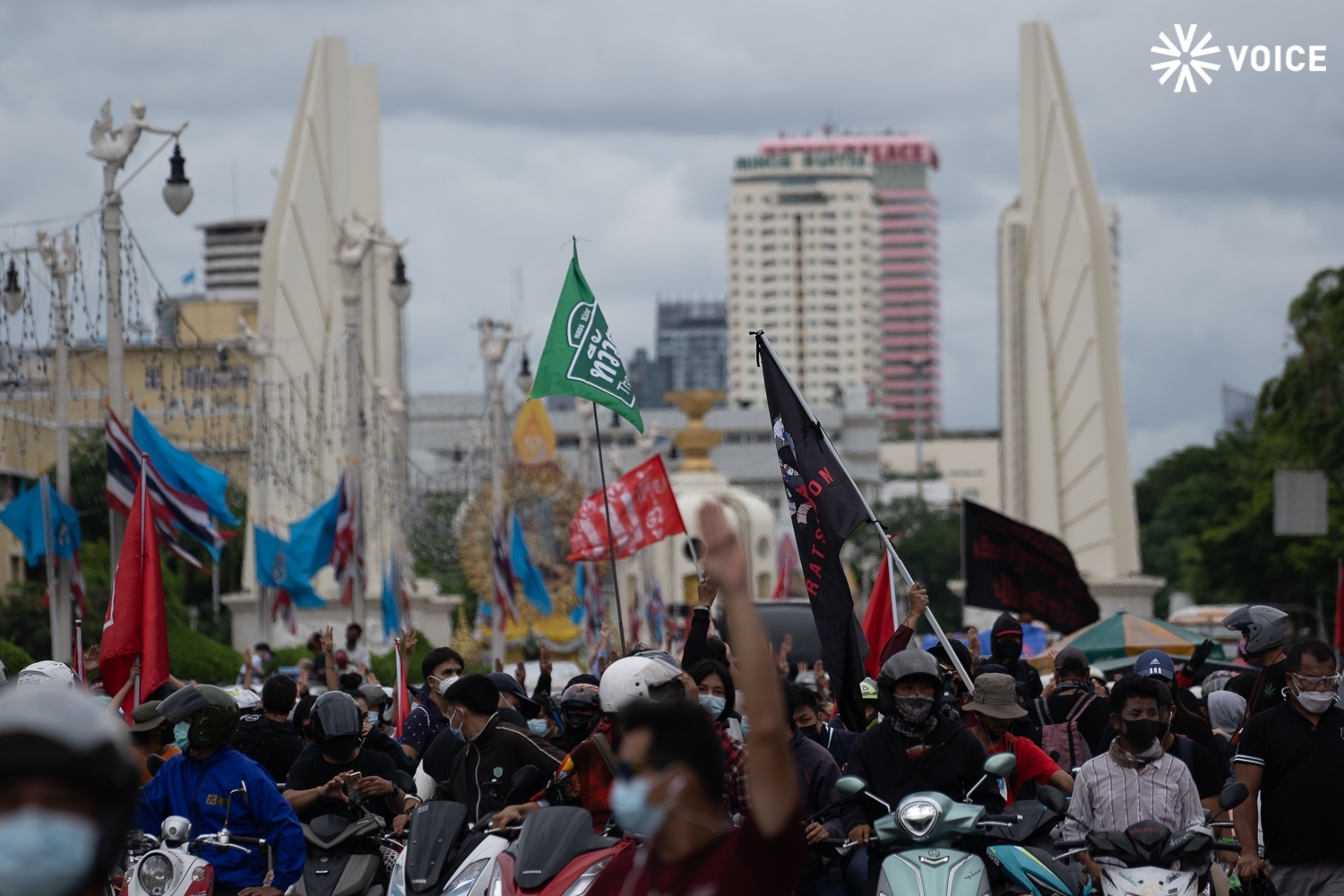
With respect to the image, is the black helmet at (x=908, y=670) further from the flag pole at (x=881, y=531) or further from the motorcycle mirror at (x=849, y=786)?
the flag pole at (x=881, y=531)

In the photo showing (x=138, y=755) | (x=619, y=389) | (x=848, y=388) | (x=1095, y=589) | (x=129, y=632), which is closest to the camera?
(x=138, y=755)

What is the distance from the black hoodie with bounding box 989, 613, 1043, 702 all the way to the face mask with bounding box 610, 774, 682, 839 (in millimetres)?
7219

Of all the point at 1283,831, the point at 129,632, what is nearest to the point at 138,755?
the point at 129,632

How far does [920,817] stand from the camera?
248 inches

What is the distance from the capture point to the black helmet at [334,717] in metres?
7.72

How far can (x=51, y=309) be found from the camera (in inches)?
908

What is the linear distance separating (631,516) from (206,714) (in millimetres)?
12201

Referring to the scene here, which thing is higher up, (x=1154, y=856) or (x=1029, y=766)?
(x=1029, y=766)

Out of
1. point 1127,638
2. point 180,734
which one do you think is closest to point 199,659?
point 1127,638

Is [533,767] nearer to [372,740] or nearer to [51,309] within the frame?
[372,740]

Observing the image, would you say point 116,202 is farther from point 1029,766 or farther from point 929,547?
point 929,547

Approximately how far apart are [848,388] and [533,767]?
14904 cm

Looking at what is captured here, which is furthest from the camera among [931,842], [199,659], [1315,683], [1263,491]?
[1263,491]

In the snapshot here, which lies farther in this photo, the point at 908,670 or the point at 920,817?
the point at 908,670
